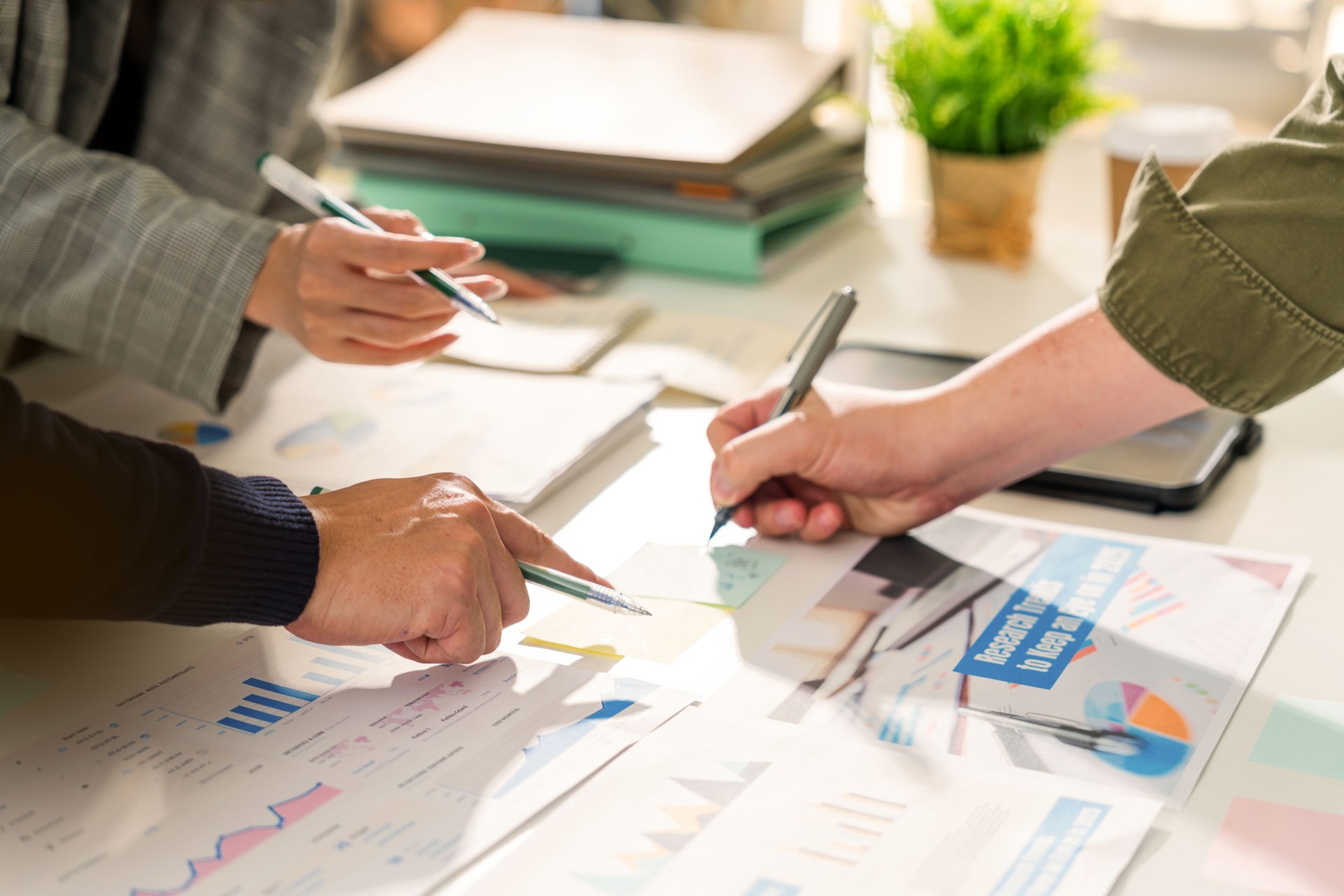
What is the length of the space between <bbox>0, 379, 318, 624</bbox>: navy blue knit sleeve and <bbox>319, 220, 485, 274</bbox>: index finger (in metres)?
0.30

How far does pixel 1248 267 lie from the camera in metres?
0.76

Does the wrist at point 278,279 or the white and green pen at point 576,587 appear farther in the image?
the wrist at point 278,279

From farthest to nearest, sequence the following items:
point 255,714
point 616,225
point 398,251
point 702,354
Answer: point 616,225
point 702,354
point 398,251
point 255,714

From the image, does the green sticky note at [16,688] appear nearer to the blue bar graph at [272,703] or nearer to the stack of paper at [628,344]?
the blue bar graph at [272,703]

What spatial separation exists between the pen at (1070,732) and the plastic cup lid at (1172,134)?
0.73 metres

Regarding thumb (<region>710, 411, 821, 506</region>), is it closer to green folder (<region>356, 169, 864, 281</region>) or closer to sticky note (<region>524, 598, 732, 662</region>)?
sticky note (<region>524, 598, 732, 662</region>)

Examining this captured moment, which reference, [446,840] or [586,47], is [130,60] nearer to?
[586,47]

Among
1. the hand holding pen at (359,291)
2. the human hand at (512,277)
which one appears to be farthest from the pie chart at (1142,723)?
the human hand at (512,277)

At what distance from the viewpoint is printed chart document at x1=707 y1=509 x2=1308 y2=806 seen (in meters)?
0.64

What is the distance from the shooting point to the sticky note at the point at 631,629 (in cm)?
74

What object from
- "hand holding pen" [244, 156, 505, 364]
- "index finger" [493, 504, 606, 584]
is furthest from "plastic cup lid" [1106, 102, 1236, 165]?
"index finger" [493, 504, 606, 584]

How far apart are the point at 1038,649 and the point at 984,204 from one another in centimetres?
77

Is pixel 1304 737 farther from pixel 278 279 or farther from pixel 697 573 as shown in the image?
pixel 278 279

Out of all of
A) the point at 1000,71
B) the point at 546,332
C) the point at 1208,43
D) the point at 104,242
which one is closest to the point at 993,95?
the point at 1000,71
